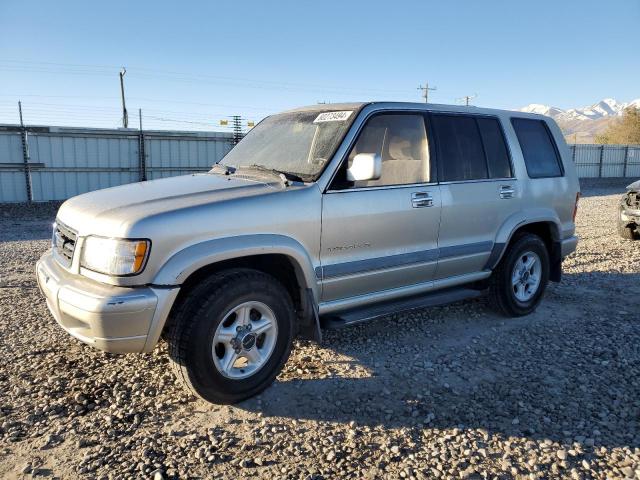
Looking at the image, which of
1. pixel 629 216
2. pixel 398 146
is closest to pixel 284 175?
pixel 398 146

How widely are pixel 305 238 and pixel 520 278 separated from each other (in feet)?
8.87

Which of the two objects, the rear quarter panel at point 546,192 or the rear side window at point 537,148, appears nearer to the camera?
the rear quarter panel at point 546,192

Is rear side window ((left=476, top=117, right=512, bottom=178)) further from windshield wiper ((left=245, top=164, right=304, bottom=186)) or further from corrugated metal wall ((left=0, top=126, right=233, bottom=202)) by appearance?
corrugated metal wall ((left=0, top=126, right=233, bottom=202))

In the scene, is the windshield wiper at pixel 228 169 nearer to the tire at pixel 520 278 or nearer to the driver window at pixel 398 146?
the driver window at pixel 398 146

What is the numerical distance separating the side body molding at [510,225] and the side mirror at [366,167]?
179cm

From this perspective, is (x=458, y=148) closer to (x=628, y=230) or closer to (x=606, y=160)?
(x=628, y=230)

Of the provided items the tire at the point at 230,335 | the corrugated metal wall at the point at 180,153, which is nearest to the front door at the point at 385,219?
the tire at the point at 230,335

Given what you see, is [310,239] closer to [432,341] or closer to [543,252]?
[432,341]

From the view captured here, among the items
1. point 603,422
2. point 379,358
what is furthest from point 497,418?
point 379,358

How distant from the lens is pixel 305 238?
3488 millimetres

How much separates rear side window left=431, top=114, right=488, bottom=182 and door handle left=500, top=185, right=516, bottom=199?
23cm

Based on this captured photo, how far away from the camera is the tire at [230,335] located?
10.1 feet

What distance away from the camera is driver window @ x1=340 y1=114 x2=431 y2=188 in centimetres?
401

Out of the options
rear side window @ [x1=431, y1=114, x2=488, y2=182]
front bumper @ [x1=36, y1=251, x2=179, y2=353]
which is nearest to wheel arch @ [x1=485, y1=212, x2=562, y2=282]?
rear side window @ [x1=431, y1=114, x2=488, y2=182]
